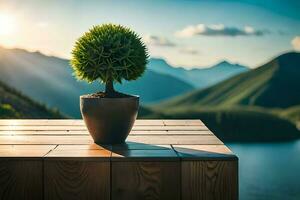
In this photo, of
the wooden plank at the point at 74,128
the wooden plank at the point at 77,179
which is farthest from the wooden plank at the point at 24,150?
the wooden plank at the point at 74,128

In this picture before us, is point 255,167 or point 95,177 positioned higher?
point 95,177

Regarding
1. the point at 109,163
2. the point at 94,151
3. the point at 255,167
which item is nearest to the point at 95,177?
the point at 109,163

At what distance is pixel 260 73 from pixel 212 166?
95.5ft

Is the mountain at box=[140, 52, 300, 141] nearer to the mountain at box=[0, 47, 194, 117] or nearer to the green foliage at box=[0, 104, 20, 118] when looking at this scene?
the mountain at box=[0, 47, 194, 117]

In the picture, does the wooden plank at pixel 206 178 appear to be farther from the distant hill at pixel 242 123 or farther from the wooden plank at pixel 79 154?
the distant hill at pixel 242 123

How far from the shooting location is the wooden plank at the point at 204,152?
3279mm

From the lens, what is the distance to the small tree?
12.7 ft

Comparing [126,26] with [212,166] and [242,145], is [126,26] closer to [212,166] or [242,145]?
[212,166]

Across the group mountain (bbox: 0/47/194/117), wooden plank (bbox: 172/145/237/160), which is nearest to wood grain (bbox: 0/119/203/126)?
wooden plank (bbox: 172/145/237/160)

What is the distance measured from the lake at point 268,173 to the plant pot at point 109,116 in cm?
1098

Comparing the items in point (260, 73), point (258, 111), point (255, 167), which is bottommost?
point (255, 167)

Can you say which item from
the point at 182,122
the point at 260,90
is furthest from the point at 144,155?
the point at 260,90

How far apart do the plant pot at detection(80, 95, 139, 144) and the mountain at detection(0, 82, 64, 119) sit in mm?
14323

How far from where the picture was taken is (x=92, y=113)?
390 cm
